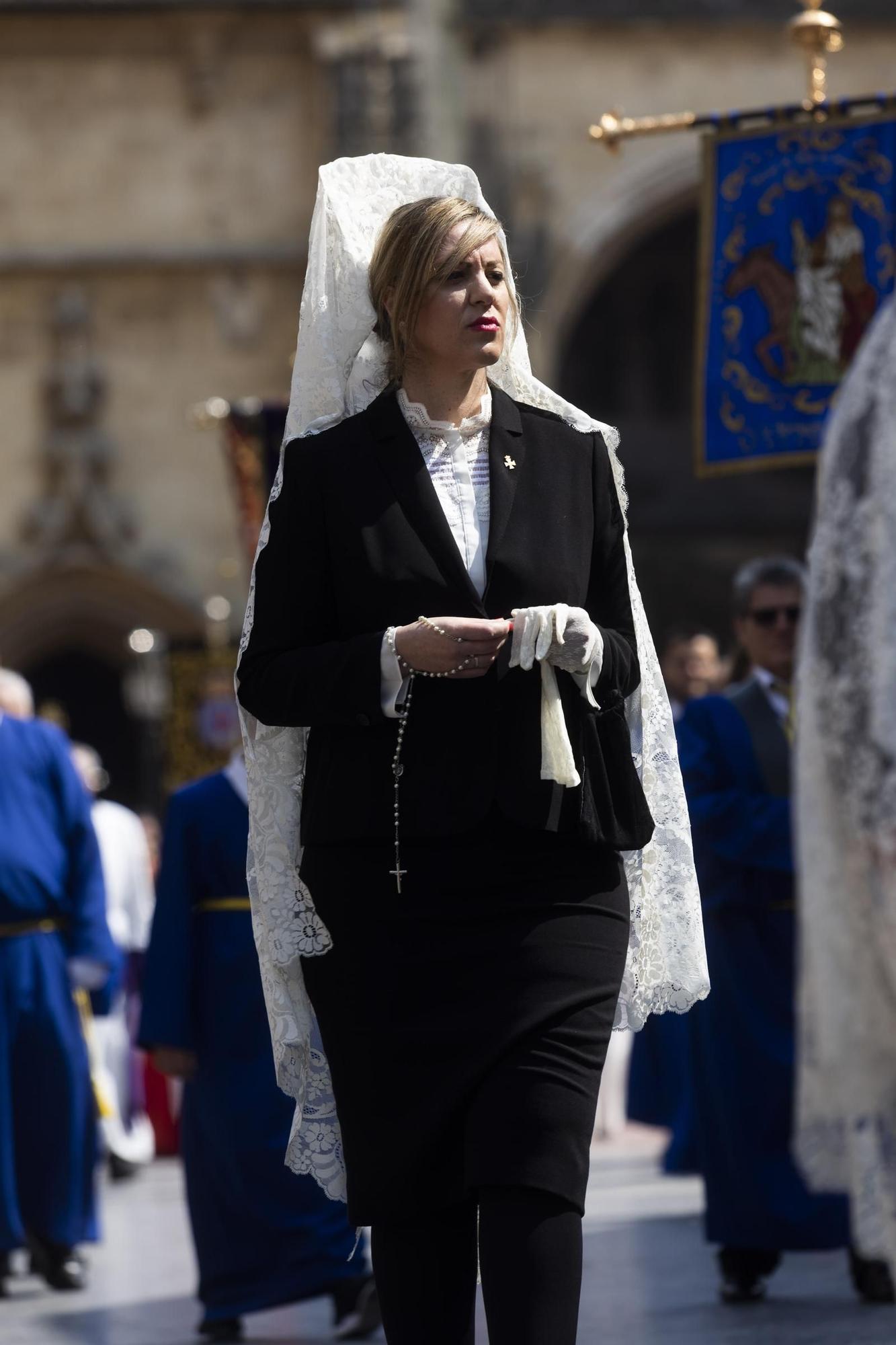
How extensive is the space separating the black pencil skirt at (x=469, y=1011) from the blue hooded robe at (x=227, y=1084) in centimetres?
286

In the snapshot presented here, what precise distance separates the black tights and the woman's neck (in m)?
1.15

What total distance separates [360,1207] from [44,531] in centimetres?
1934

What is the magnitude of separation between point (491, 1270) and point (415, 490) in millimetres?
1097

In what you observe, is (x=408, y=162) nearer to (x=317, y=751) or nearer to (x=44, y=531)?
(x=317, y=751)

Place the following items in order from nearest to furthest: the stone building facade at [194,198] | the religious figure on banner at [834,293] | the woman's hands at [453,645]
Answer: the woman's hands at [453,645] < the religious figure on banner at [834,293] < the stone building facade at [194,198]

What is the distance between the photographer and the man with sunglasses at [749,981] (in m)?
6.62

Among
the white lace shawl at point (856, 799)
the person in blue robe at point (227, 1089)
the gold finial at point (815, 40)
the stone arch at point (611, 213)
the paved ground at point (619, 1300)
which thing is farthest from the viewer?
the stone arch at point (611, 213)

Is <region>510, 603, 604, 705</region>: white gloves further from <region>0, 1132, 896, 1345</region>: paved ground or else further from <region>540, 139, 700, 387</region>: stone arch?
<region>540, 139, 700, 387</region>: stone arch

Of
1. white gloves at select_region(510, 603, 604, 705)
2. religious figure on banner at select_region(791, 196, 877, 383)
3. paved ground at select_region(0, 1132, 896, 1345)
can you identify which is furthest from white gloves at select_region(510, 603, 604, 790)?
religious figure on banner at select_region(791, 196, 877, 383)

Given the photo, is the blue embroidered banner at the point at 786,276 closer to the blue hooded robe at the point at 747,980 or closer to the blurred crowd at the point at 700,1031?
the blurred crowd at the point at 700,1031

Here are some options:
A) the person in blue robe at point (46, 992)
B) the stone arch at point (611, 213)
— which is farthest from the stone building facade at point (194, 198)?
the person in blue robe at point (46, 992)

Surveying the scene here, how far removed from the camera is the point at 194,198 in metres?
22.8

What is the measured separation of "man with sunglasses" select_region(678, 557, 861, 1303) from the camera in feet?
21.7

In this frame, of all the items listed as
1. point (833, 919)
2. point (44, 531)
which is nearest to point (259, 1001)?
point (833, 919)
